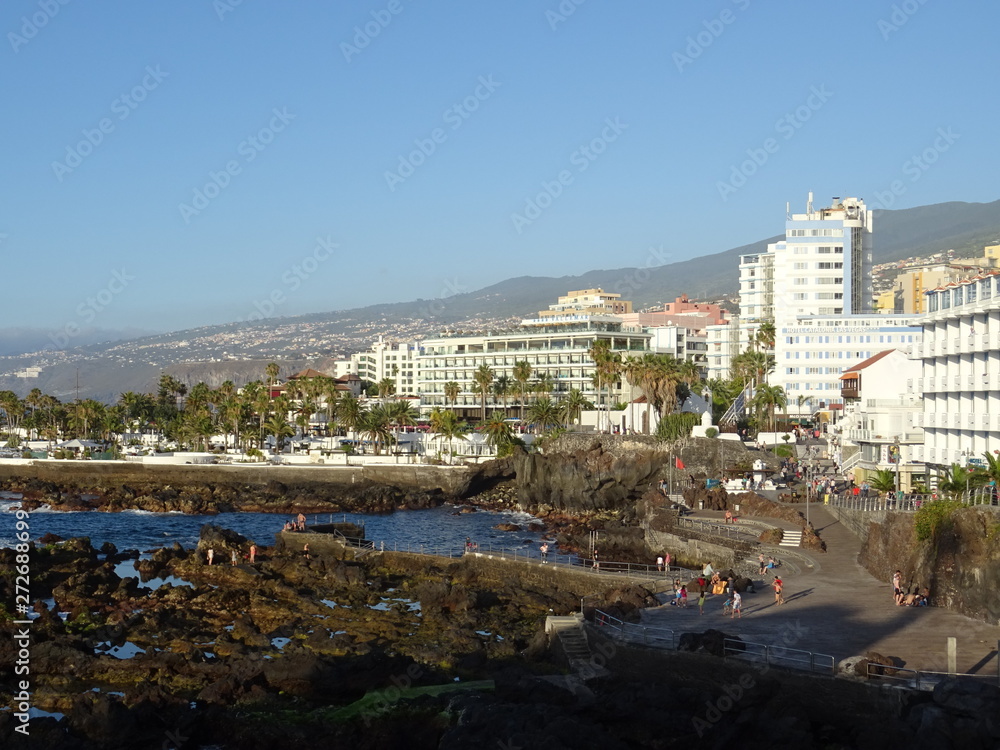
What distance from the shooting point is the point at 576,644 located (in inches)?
1178

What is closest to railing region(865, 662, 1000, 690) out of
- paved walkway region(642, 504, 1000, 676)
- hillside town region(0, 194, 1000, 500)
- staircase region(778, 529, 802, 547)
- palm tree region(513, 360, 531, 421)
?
paved walkway region(642, 504, 1000, 676)

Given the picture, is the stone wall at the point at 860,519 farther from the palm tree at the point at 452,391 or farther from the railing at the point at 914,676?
the palm tree at the point at 452,391

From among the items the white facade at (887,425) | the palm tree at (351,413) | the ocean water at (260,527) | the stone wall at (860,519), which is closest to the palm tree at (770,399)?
the white facade at (887,425)

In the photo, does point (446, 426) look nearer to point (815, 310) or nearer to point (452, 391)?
point (452, 391)

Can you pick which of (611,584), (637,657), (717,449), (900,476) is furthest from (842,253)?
(637,657)

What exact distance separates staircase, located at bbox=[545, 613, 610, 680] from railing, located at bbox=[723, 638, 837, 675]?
12.3 ft

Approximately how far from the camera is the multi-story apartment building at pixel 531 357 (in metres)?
133

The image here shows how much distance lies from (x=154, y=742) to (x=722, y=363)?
124 m

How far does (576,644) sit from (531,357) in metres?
109

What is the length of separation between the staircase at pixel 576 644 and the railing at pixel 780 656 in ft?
12.3

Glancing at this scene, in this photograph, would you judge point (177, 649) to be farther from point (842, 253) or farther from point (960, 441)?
point (842, 253)

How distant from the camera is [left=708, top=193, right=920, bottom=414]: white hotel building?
107625mm

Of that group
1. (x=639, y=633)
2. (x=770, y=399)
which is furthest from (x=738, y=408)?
(x=639, y=633)

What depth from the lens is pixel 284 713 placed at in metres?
26.5
